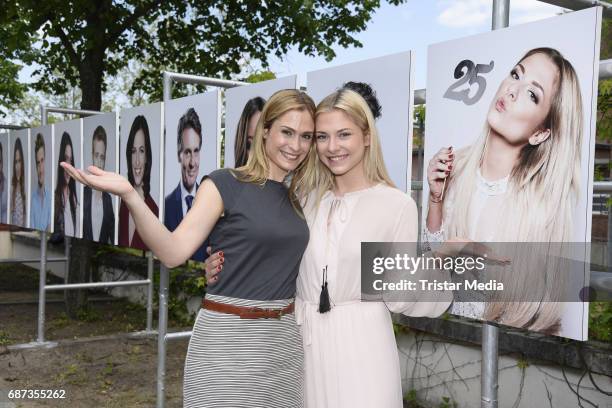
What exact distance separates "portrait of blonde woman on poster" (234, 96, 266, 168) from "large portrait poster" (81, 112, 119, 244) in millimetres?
1808

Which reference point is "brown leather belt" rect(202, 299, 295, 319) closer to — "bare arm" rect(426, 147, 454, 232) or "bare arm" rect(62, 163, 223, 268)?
"bare arm" rect(62, 163, 223, 268)

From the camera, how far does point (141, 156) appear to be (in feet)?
16.2

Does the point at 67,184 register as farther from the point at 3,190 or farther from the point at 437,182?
the point at 437,182

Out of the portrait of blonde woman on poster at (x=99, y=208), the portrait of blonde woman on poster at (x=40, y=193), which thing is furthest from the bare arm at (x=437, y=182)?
the portrait of blonde woman on poster at (x=40, y=193)

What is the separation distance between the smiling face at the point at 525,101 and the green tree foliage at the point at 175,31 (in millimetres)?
5977

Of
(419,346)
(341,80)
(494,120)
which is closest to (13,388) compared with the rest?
(419,346)

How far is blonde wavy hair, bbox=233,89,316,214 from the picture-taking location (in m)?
2.32

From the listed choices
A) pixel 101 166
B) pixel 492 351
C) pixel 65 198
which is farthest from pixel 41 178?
pixel 492 351

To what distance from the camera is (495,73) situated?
2326mm

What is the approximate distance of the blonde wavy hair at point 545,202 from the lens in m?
2.12

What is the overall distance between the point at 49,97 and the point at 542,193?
31.0 metres

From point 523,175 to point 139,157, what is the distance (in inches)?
131

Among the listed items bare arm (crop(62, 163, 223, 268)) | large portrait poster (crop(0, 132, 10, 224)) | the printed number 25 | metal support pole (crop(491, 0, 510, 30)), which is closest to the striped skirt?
bare arm (crop(62, 163, 223, 268))

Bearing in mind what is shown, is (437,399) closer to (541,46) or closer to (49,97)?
(541,46)
